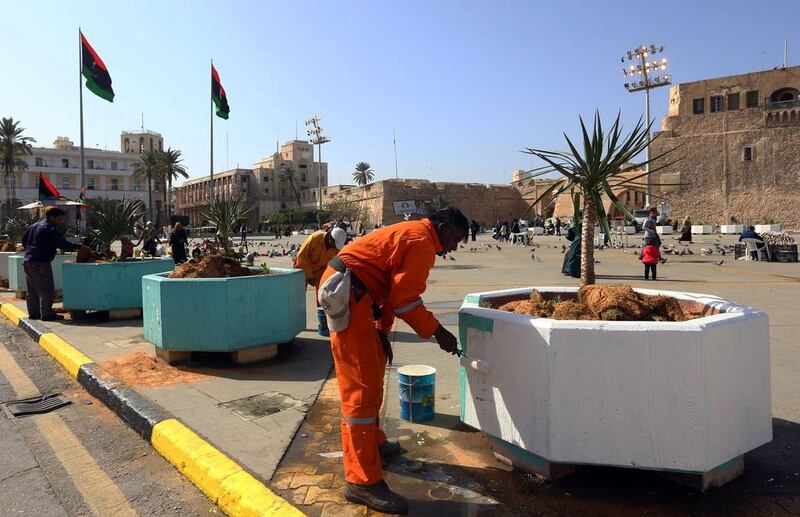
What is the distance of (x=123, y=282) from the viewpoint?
805 cm

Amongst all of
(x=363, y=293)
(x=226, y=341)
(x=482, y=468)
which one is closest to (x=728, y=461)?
(x=482, y=468)

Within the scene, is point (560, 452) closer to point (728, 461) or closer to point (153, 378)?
point (728, 461)

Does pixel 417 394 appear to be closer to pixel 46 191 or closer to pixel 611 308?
pixel 611 308

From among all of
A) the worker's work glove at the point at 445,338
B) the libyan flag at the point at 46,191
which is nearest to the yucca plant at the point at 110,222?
the worker's work glove at the point at 445,338

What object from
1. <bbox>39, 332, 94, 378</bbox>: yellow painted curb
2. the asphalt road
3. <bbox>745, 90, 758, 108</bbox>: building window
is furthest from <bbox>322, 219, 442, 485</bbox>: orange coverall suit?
<bbox>745, 90, 758, 108</bbox>: building window

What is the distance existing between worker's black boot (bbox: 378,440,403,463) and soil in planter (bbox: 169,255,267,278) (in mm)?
3039

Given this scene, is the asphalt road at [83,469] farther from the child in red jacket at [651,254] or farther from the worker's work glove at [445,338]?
the child in red jacket at [651,254]

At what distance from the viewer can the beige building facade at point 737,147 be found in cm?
5025

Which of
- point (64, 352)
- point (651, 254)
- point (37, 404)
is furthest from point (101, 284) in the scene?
point (651, 254)

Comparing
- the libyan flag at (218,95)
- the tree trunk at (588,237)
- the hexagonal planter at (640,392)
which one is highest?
the libyan flag at (218,95)

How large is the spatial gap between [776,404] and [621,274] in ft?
37.4

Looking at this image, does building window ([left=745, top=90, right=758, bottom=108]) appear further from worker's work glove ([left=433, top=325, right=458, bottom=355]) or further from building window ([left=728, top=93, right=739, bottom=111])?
worker's work glove ([left=433, top=325, right=458, bottom=355])

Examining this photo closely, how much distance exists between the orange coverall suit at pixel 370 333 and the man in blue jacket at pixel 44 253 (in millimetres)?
7023

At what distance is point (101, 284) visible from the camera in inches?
313
